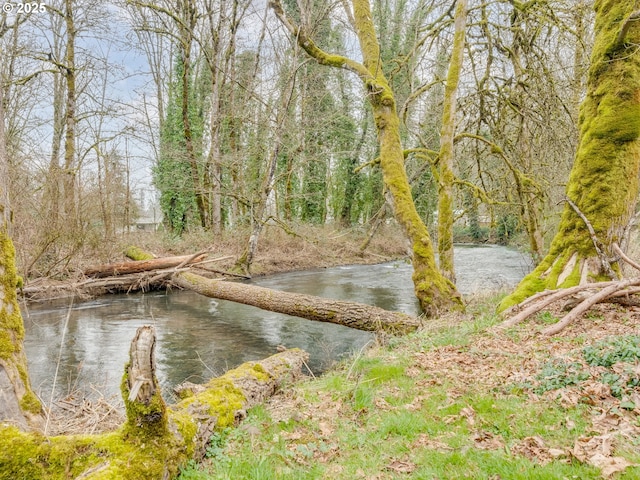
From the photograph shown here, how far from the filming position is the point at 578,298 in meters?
5.77

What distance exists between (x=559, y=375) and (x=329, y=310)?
506 centimetres

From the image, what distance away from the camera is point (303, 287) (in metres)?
15.0

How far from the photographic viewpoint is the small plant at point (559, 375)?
3.61m

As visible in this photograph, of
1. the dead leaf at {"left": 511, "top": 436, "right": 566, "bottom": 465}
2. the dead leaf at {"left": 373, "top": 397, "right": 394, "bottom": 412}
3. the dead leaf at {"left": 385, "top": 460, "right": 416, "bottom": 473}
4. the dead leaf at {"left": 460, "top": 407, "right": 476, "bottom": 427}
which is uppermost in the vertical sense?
the dead leaf at {"left": 511, "top": 436, "right": 566, "bottom": 465}

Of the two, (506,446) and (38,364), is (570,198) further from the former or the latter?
(38,364)

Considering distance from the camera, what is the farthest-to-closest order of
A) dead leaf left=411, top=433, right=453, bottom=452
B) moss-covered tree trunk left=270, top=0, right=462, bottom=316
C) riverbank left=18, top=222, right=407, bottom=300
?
1. riverbank left=18, top=222, right=407, bottom=300
2. moss-covered tree trunk left=270, top=0, right=462, bottom=316
3. dead leaf left=411, top=433, right=453, bottom=452

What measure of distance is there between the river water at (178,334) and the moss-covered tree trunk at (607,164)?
12.8ft

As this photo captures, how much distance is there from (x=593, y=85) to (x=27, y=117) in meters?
20.5

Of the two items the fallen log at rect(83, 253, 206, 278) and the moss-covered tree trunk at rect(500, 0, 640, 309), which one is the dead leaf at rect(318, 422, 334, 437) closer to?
the moss-covered tree trunk at rect(500, 0, 640, 309)

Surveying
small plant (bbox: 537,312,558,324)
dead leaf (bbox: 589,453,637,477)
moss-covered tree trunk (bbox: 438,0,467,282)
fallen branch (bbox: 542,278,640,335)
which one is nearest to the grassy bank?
dead leaf (bbox: 589,453,637,477)

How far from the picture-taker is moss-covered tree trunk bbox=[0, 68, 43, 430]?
10.3ft

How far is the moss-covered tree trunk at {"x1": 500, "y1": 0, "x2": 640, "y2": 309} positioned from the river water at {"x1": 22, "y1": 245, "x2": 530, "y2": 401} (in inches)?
153

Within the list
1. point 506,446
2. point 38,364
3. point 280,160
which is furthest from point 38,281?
point 280,160

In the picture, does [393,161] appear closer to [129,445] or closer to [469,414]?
[469,414]
